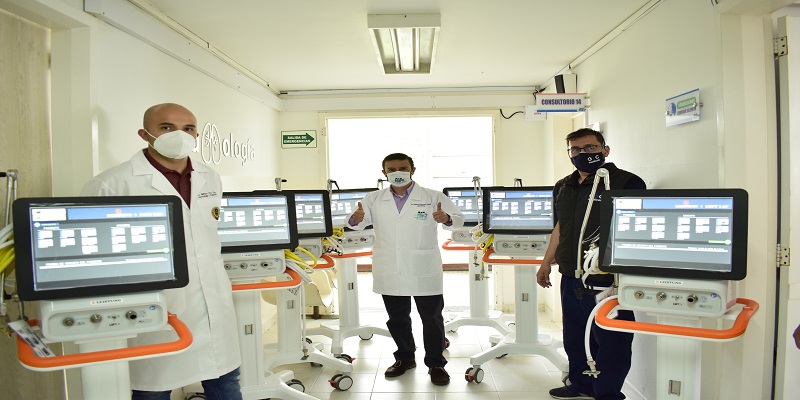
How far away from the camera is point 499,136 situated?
6.02m

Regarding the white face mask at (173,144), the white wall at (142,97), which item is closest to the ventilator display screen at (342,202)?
the white wall at (142,97)

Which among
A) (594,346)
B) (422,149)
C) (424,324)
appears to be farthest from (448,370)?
(422,149)

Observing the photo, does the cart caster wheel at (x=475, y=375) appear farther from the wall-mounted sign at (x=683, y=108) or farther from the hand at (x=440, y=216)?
the wall-mounted sign at (x=683, y=108)

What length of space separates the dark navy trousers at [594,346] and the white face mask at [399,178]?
1132 millimetres

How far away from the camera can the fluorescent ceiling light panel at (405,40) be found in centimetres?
341

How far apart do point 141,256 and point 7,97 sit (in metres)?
1.24

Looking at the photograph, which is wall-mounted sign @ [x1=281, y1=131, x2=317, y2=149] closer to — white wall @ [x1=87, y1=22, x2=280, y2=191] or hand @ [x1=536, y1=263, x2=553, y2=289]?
white wall @ [x1=87, y1=22, x2=280, y2=191]

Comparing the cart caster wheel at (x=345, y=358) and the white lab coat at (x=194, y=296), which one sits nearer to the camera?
the white lab coat at (x=194, y=296)

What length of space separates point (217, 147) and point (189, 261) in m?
2.25

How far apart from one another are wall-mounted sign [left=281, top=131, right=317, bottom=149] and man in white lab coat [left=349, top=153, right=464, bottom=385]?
98.6 inches

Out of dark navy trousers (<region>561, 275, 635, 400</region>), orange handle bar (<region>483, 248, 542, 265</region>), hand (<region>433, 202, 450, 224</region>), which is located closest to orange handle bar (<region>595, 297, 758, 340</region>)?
dark navy trousers (<region>561, 275, 635, 400</region>)

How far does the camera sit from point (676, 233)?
1857 mm

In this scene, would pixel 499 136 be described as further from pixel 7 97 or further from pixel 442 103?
pixel 7 97

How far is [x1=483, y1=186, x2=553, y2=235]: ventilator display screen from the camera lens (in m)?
3.75
